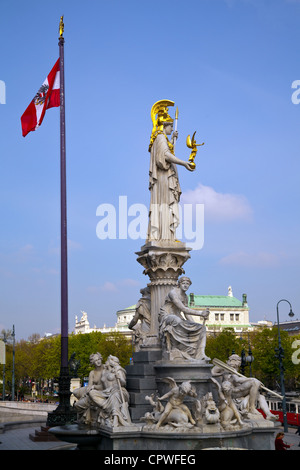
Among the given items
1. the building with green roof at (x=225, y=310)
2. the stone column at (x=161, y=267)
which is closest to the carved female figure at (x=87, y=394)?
the stone column at (x=161, y=267)

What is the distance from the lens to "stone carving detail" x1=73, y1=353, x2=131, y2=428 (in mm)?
14203

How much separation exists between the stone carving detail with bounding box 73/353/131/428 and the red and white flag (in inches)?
480

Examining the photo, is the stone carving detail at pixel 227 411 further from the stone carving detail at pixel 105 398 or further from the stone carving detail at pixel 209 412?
the stone carving detail at pixel 105 398

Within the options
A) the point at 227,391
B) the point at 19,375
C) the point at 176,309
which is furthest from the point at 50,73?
the point at 19,375

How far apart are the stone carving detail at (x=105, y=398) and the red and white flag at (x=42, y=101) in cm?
1219

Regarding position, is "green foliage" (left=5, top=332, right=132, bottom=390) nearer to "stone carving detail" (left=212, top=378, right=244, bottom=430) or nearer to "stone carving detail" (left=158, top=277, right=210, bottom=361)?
"stone carving detail" (left=158, top=277, right=210, bottom=361)

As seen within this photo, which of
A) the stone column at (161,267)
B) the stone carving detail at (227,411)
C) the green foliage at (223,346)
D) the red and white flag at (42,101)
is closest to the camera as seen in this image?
the stone carving detail at (227,411)

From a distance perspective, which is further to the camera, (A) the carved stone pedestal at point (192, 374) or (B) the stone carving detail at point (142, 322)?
(B) the stone carving detail at point (142, 322)

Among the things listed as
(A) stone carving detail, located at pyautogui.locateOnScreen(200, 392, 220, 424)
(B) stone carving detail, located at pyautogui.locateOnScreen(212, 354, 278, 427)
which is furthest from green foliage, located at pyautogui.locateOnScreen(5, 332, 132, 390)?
(A) stone carving detail, located at pyautogui.locateOnScreen(200, 392, 220, 424)

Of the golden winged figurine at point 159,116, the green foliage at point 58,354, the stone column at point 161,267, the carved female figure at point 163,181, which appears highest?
the golden winged figurine at point 159,116

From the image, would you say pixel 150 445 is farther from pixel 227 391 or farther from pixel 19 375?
pixel 19 375

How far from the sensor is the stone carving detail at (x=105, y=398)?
14203 millimetres

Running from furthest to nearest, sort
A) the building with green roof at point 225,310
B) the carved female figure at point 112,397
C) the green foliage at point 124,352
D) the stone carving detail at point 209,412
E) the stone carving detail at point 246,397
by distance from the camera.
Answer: the building with green roof at point 225,310
the green foliage at point 124,352
the stone carving detail at point 246,397
the carved female figure at point 112,397
the stone carving detail at point 209,412

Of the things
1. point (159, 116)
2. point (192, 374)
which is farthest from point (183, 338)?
point (159, 116)
